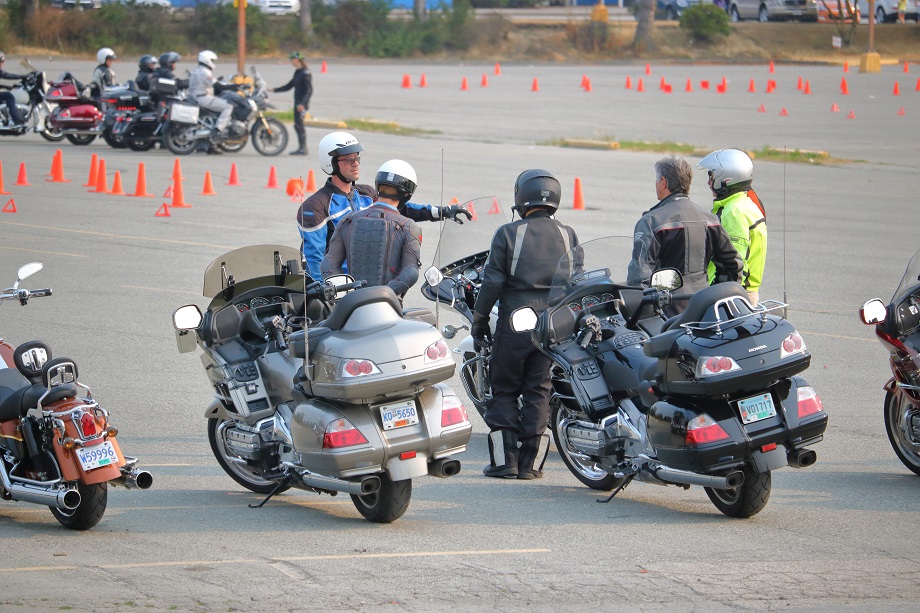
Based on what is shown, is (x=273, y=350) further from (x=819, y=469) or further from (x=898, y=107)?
(x=898, y=107)

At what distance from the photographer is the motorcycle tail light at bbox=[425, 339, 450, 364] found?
22.4 feet

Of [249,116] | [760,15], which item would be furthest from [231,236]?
[760,15]

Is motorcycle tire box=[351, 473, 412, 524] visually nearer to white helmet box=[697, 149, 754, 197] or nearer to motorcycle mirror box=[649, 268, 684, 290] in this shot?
motorcycle mirror box=[649, 268, 684, 290]

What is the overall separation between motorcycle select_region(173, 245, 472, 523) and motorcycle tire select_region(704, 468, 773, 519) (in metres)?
1.53

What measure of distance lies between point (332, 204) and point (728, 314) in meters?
3.45

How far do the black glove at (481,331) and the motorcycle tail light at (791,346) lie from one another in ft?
7.01

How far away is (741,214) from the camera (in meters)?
8.80

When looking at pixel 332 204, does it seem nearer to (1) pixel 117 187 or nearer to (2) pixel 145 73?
(1) pixel 117 187

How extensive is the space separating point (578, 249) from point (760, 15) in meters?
56.3

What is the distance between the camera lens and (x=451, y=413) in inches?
276

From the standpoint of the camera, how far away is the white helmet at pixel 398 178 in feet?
27.9

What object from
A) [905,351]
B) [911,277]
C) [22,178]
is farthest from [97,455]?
[22,178]

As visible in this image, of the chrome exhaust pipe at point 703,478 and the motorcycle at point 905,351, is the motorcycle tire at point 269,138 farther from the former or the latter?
the chrome exhaust pipe at point 703,478

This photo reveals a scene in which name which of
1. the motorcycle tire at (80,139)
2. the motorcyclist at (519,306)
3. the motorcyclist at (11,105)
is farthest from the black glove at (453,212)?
the motorcyclist at (11,105)
